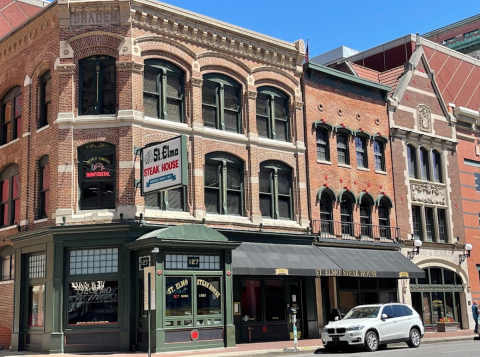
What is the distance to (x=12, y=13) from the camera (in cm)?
3281

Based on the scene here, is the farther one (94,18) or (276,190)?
(276,190)

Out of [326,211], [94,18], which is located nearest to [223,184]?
[326,211]

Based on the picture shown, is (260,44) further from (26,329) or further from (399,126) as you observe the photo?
(26,329)

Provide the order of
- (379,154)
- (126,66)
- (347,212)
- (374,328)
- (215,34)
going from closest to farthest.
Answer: (374,328), (126,66), (215,34), (347,212), (379,154)

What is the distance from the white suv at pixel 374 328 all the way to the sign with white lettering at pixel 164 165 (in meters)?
7.07

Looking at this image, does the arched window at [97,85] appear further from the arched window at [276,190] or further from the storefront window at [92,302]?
the arched window at [276,190]

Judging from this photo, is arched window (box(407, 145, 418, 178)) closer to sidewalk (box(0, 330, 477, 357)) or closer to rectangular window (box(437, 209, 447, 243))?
rectangular window (box(437, 209, 447, 243))

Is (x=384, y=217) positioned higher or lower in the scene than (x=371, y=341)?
higher

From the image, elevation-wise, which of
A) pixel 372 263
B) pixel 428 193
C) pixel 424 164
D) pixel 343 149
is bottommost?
pixel 372 263

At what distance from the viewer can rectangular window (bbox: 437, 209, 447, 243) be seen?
34062 mm

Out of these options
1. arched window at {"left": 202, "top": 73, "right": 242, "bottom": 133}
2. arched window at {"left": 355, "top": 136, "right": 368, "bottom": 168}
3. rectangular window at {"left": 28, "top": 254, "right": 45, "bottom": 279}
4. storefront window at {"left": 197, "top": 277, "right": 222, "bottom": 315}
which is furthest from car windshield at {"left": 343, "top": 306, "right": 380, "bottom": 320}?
rectangular window at {"left": 28, "top": 254, "right": 45, "bottom": 279}

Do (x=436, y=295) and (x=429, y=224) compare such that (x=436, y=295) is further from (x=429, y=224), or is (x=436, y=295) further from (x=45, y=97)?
(x=45, y=97)

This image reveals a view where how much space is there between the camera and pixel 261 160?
26.8 meters

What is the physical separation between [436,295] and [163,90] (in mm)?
18280
